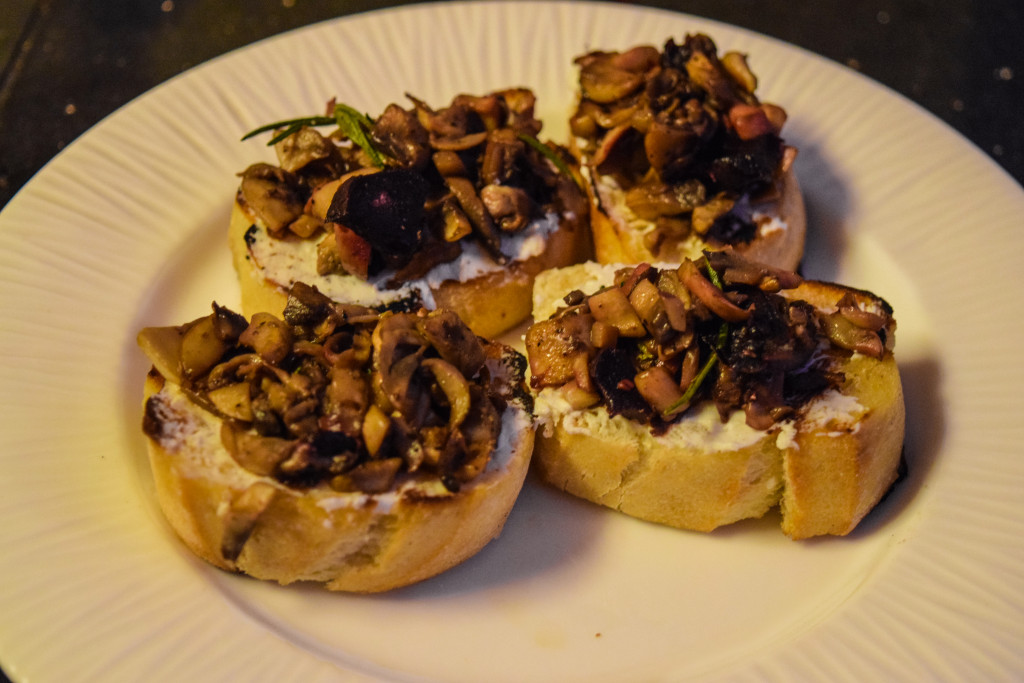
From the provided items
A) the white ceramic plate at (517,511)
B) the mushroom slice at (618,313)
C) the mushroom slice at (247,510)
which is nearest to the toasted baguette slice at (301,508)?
the mushroom slice at (247,510)

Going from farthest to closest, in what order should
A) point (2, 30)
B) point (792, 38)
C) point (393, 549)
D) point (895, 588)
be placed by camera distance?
1. point (792, 38)
2. point (2, 30)
3. point (895, 588)
4. point (393, 549)

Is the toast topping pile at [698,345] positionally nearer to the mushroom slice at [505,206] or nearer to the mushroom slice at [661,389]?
the mushroom slice at [661,389]

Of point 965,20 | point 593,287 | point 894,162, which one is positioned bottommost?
point 965,20

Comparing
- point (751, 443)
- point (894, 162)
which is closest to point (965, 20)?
point (894, 162)

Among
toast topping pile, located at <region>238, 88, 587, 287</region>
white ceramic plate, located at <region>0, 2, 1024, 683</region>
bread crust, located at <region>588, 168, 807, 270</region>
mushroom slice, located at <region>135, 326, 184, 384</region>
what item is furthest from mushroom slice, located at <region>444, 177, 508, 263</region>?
mushroom slice, located at <region>135, 326, 184, 384</region>

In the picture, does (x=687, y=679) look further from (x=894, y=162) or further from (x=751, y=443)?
(x=894, y=162)

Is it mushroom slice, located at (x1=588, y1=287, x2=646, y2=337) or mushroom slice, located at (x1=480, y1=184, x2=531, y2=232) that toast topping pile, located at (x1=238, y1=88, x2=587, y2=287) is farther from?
mushroom slice, located at (x1=588, y1=287, x2=646, y2=337)

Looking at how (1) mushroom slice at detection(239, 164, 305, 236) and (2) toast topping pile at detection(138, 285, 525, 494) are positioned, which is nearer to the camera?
(2) toast topping pile at detection(138, 285, 525, 494)
